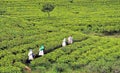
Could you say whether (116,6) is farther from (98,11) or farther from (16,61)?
(16,61)

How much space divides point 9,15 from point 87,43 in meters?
12.6

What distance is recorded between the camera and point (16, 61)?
2272 centimetres

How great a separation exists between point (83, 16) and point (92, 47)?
36.2 feet

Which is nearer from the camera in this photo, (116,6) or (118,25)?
(118,25)

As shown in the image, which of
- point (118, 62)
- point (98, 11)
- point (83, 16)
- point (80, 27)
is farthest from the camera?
point (98, 11)

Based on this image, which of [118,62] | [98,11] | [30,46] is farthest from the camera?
[98,11]

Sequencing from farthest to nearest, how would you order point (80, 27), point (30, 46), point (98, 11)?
1. point (98, 11)
2. point (80, 27)
3. point (30, 46)

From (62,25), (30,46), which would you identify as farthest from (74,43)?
(62,25)

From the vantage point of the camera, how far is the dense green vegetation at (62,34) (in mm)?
22484

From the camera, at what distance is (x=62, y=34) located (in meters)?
28.3

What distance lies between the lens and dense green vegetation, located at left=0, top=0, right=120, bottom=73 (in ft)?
73.8

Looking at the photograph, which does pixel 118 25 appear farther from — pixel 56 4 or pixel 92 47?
pixel 56 4

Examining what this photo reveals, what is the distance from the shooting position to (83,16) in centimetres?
3622

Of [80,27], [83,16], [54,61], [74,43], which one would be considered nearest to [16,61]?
[54,61]
